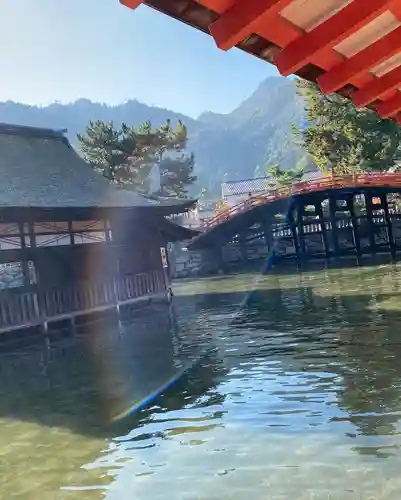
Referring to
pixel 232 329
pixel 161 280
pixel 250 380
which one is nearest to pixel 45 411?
pixel 250 380

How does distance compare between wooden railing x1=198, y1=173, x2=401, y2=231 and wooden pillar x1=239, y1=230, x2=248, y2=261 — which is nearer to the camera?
wooden railing x1=198, y1=173, x2=401, y2=231

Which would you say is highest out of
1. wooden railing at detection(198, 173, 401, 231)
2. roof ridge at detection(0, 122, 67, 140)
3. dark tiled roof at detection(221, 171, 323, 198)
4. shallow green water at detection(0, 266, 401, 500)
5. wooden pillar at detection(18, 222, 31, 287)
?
dark tiled roof at detection(221, 171, 323, 198)

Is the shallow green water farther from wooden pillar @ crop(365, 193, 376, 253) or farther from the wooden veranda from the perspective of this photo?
wooden pillar @ crop(365, 193, 376, 253)

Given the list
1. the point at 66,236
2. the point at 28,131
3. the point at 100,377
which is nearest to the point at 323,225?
the point at 28,131

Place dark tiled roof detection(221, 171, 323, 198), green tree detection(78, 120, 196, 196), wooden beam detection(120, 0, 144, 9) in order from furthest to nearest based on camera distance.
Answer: dark tiled roof detection(221, 171, 323, 198)
green tree detection(78, 120, 196, 196)
wooden beam detection(120, 0, 144, 9)

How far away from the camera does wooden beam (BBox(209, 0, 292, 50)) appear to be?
2662 mm

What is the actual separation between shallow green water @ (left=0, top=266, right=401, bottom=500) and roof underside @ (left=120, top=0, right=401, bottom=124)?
3.81m

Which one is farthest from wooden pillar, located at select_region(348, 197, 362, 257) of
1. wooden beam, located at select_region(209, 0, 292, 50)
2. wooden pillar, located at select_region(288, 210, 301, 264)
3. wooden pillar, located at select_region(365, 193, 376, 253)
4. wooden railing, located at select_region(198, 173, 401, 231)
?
wooden beam, located at select_region(209, 0, 292, 50)

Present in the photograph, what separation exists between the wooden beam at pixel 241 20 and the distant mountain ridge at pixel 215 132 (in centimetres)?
12667

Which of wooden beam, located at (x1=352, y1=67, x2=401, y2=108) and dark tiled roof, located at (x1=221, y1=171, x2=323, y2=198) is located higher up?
dark tiled roof, located at (x1=221, y1=171, x2=323, y2=198)

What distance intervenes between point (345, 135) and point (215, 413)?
93.6ft

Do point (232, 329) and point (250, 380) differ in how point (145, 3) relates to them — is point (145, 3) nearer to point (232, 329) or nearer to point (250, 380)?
point (250, 380)

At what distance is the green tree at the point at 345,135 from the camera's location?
1268 inches

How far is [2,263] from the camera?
16.4 meters
